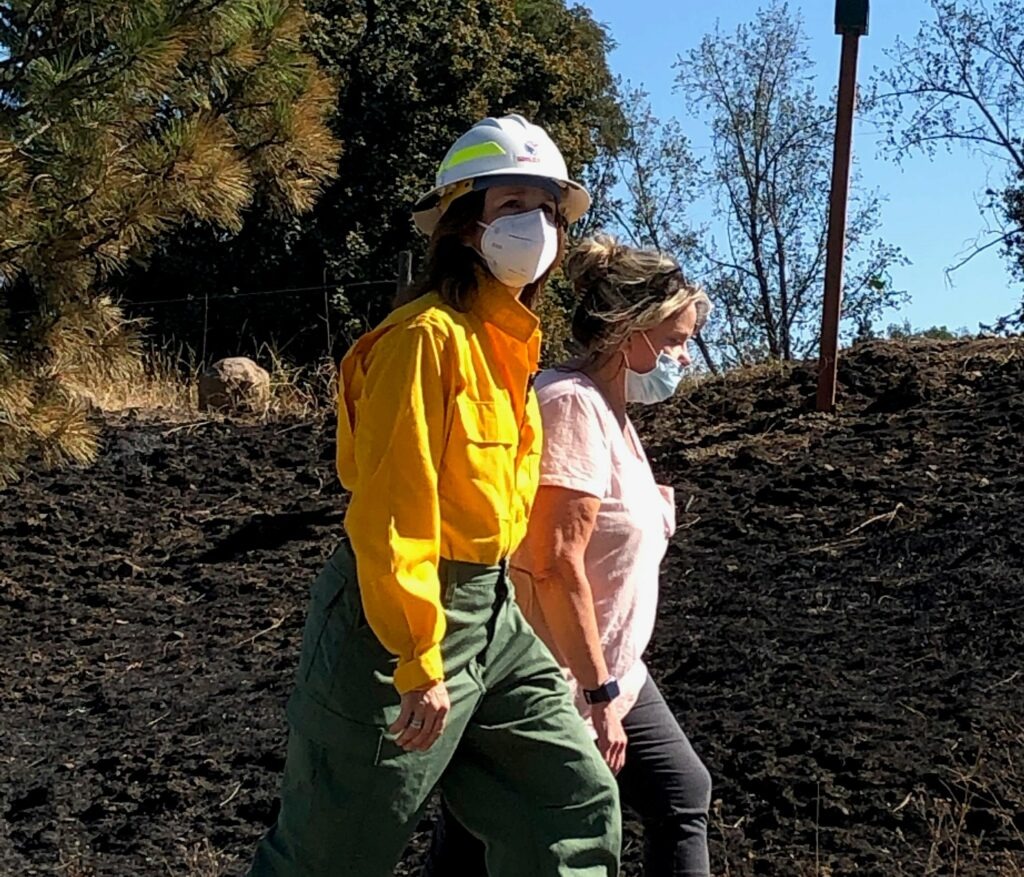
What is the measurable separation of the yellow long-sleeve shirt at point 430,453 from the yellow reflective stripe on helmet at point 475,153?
0.86 ft

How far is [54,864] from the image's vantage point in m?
4.68

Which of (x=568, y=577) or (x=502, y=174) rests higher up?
(x=502, y=174)

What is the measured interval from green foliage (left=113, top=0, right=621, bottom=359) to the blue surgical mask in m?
13.4

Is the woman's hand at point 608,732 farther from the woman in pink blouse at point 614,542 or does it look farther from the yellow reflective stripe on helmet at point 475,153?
the yellow reflective stripe on helmet at point 475,153

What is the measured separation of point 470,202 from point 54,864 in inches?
104

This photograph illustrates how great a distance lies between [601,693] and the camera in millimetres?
3148

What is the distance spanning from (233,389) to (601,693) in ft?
26.7

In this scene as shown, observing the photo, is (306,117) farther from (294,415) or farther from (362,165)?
(362,165)

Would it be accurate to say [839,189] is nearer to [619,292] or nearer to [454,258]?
[619,292]

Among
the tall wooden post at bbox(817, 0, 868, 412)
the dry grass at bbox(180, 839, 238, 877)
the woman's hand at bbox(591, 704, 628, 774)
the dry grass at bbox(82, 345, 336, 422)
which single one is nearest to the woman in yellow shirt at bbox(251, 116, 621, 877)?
the woman's hand at bbox(591, 704, 628, 774)

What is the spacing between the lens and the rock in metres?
10.9

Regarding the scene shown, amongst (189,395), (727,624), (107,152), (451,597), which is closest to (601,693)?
(451,597)

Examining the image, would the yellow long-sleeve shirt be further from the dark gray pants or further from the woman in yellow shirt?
the dark gray pants

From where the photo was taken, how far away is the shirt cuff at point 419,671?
8.68 ft
